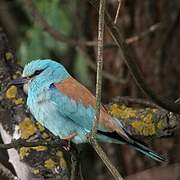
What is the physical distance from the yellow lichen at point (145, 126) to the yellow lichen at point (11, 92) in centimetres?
56

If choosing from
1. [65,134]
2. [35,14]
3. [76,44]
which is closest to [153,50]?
[76,44]

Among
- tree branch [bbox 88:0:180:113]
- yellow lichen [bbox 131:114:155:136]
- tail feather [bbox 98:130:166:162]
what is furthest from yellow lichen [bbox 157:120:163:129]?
tree branch [bbox 88:0:180:113]

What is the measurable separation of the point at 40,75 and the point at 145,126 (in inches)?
21.2

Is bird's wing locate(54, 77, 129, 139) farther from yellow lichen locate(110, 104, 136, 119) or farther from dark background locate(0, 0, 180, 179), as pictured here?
dark background locate(0, 0, 180, 179)

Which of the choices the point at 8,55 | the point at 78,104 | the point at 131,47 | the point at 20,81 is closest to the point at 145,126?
the point at 78,104

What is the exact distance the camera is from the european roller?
2659 mm

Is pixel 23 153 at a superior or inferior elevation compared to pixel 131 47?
inferior

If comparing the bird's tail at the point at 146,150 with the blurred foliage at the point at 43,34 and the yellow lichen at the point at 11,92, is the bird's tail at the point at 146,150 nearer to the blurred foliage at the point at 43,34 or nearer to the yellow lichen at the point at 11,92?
the yellow lichen at the point at 11,92

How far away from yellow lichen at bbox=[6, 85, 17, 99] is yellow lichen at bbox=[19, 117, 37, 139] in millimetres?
145

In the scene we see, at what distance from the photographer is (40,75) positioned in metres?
2.80

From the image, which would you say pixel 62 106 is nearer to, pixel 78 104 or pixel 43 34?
pixel 78 104

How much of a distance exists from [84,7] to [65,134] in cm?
179

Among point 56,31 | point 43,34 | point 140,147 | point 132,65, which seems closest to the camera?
point 132,65

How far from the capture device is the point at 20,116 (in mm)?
2729
